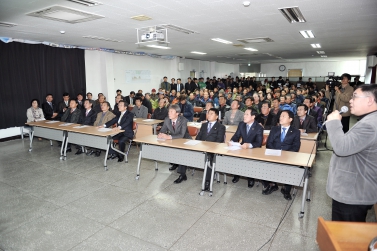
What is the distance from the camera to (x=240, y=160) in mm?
3551

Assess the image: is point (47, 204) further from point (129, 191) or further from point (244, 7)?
point (244, 7)

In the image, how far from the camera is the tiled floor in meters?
2.64

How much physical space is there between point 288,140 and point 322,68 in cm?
1910

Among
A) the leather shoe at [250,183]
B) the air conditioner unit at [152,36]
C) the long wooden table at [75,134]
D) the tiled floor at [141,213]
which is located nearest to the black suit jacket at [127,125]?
the long wooden table at [75,134]

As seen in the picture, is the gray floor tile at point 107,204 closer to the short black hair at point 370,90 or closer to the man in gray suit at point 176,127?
the man in gray suit at point 176,127

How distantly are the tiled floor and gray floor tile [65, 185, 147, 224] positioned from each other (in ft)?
0.04

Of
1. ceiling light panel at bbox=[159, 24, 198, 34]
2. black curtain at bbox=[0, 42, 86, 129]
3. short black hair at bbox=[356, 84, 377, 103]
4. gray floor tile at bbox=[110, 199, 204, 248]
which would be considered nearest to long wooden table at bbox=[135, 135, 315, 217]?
gray floor tile at bbox=[110, 199, 204, 248]

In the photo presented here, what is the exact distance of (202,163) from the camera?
381cm

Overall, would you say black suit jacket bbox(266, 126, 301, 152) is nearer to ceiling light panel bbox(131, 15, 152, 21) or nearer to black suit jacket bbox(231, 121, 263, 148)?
black suit jacket bbox(231, 121, 263, 148)

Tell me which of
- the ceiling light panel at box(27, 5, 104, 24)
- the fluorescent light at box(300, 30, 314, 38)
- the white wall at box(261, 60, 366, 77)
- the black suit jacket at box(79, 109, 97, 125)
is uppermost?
the white wall at box(261, 60, 366, 77)

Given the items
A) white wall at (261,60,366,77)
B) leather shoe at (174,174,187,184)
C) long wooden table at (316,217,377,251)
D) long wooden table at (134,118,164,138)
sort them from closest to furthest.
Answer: long wooden table at (316,217,377,251)
leather shoe at (174,174,187,184)
long wooden table at (134,118,164,138)
white wall at (261,60,366,77)

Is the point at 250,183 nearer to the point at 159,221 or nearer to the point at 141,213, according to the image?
the point at 159,221

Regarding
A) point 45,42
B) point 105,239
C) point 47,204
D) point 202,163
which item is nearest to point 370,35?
point 202,163

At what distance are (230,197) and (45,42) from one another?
776 cm
